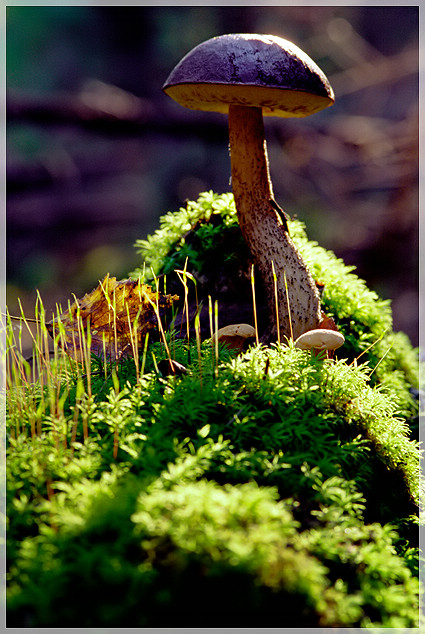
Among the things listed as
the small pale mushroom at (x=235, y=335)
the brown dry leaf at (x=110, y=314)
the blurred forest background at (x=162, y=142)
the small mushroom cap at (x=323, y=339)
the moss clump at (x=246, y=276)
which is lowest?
the small mushroom cap at (x=323, y=339)

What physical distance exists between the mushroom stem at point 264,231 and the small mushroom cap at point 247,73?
199 mm

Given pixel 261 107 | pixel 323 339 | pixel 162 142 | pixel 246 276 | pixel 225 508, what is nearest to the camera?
pixel 225 508

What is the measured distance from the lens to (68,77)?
696 centimetres

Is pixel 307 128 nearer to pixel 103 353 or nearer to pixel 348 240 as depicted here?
pixel 348 240

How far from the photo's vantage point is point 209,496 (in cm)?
101

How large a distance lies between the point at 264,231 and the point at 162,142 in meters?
4.82

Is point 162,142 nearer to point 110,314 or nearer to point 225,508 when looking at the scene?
point 110,314

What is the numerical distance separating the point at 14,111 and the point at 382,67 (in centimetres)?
484

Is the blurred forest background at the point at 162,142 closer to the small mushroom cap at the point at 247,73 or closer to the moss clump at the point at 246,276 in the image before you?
the moss clump at the point at 246,276

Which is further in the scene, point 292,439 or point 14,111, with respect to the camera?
point 14,111

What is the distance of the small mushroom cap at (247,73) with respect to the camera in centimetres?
180

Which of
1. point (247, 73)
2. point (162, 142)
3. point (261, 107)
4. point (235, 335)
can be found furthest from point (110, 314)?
point (162, 142)

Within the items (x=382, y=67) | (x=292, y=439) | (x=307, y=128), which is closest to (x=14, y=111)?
(x=307, y=128)

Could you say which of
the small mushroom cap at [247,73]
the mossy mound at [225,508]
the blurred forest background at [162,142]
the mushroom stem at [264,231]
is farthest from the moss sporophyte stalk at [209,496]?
the blurred forest background at [162,142]
